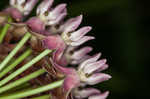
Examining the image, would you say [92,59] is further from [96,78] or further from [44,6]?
[44,6]

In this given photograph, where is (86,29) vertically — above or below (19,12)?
below

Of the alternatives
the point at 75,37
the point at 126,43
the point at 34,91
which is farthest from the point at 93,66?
the point at 126,43

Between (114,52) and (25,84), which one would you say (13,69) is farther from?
(114,52)

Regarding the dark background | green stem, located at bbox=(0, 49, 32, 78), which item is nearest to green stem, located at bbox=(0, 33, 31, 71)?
green stem, located at bbox=(0, 49, 32, 78)

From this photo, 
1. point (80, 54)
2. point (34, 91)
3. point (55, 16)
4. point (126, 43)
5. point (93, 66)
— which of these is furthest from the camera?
point (126, 43)

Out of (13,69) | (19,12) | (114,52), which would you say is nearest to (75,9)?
(114,52)

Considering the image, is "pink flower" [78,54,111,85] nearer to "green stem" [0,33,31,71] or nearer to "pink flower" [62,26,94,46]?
"pink flower" [62,26,94,46]
